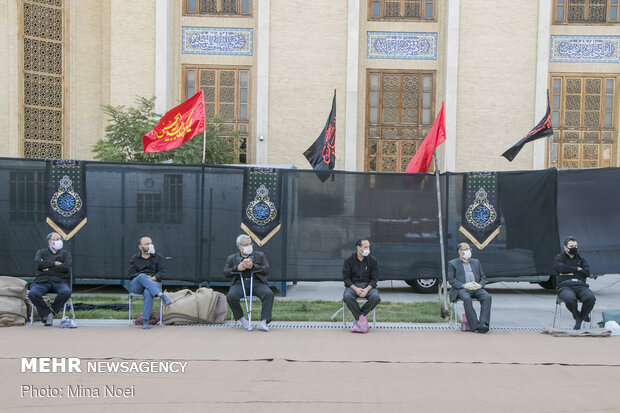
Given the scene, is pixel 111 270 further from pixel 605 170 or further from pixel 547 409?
pixel 605 170

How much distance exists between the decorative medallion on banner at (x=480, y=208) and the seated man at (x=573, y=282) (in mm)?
1702

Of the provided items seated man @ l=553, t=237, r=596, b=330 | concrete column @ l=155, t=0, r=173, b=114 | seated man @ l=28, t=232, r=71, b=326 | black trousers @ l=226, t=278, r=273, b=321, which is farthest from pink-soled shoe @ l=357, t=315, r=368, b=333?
concrete column @ l=155, t=0, r=173, b=114

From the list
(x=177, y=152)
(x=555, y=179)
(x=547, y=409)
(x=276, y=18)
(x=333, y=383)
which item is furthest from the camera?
(x=276, y=18)

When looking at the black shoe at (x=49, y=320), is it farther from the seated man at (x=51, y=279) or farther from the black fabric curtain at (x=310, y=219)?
the black fabric curtain at (x=310, y=219)

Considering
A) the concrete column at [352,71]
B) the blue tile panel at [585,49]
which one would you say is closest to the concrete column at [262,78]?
the concrete column at [352,71]

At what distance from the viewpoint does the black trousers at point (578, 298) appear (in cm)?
888

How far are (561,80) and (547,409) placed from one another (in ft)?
61.6

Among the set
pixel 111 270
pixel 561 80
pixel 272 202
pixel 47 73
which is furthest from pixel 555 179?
pixel 47 73

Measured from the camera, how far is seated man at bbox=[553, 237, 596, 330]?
29.2 feet

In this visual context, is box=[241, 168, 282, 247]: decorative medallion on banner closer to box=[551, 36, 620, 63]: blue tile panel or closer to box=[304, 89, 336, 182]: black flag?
box=[304, 89, 336, 182]: black flag

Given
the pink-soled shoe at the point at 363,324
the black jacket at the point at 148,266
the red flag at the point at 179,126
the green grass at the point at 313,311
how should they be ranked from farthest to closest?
the red flag at the point at 179,126 < the green grass at the point at 313,311 < the black jacket at the point at 148,266 < the pink-soled shoe at the point at 363,324

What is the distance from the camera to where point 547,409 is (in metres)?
5.21

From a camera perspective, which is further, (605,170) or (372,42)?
(372,42)

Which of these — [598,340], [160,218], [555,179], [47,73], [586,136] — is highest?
[47,73]
